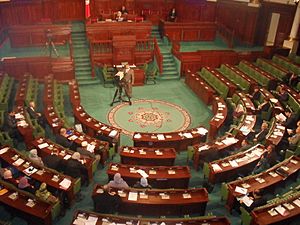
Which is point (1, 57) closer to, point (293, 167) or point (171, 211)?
point (171, 211)

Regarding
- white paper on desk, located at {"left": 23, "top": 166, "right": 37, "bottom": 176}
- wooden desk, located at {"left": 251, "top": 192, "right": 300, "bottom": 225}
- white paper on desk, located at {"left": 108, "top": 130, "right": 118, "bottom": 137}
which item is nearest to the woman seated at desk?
white paper on desk, located at {"left": 108, "top": 130, "right": 118, "bottom": 137}

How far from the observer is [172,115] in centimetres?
1416

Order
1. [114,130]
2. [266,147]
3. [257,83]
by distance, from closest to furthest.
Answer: [266,147]
[114,130]
[257,83]

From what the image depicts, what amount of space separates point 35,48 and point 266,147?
14379mm

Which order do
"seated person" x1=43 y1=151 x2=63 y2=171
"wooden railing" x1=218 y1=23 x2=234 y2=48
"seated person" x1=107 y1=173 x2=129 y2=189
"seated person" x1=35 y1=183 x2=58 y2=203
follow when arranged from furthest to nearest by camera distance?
"wooden railing" x1=218 y1=23 x2=234 y2=48, "seated person" x1=43 y1=151 x2=63 y2=171, "seated person" x1=107 y1=173 x2=129 y2=189, "seated person" x1=35 y1=183 x2=58 y2=203

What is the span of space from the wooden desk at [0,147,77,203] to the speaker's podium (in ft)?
29.8

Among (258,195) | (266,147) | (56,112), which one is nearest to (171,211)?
(258,195)

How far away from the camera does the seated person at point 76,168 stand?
8859 mm

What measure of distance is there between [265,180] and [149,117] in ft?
20.5

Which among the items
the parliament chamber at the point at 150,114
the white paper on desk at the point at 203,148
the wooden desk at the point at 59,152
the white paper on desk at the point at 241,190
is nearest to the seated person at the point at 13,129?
the parliament chamber at the point at 150,114

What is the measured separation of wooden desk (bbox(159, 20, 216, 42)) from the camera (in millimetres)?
20359

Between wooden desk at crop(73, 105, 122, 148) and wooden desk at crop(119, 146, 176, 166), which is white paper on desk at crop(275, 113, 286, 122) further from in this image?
wooden desk at crop(73, 105, 122, 148)

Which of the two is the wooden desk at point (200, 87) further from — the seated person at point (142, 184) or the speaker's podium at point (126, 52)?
the seated person at point (142, 184)

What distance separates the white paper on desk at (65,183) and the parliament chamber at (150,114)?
47mm
